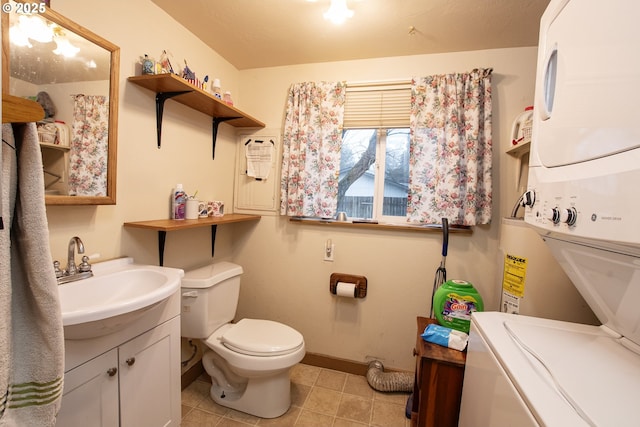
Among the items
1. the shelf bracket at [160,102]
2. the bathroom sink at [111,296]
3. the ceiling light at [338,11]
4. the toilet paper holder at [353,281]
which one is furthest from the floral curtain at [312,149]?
the bathroom sink at [111,296]

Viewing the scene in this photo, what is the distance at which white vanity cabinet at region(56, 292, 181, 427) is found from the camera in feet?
3.13

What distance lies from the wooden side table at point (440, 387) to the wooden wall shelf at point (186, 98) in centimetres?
178

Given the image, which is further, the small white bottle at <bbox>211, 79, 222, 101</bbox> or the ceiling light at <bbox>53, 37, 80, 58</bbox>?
the small white bottle at <bbox>211, 79, 222, 101</bbox>

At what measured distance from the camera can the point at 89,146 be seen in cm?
123

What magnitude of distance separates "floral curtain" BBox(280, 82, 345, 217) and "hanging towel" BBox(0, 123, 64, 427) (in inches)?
63.0

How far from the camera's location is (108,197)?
129 cm

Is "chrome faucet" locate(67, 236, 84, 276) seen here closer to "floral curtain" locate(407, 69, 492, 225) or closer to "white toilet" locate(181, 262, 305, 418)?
"white toilet" locate(181, 262, 305, 418)

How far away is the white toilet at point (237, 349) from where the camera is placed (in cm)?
155

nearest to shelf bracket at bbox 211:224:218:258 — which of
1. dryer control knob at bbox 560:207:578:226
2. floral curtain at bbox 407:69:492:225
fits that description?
floral curtain at bbox 407:69:492:225

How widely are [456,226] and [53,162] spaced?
2177 millimetres

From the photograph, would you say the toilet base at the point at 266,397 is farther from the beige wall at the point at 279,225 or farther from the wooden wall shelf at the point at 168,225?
the wooden wall shelf at the point at 168,225

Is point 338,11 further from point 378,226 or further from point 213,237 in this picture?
point 213,237

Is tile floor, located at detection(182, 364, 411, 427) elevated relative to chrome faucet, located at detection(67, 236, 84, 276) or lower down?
lower down

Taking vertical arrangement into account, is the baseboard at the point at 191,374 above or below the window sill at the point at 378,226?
below
